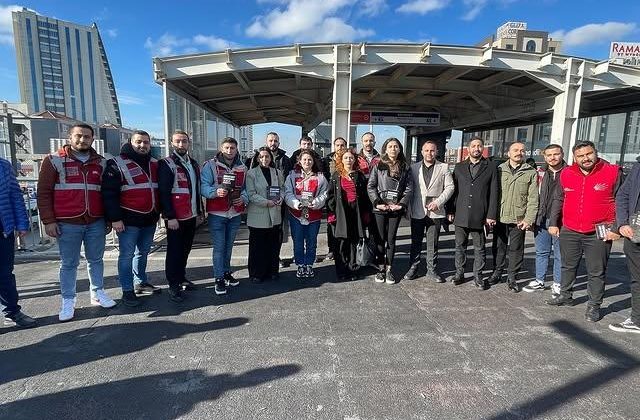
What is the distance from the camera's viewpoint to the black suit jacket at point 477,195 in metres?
4.23

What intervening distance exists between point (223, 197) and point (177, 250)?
30.6 inches

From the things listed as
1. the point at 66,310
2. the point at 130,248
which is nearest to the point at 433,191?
the point at 130,248

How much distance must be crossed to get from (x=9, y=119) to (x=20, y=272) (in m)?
2.60

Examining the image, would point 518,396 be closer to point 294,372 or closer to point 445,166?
point 294,372

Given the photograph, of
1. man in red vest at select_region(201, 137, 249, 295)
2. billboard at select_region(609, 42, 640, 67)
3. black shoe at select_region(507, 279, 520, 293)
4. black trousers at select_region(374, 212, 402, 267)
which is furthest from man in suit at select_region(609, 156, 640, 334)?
billboard at select_region(609, 42, 640, 67)

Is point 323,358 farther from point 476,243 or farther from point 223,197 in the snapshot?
point 476,243

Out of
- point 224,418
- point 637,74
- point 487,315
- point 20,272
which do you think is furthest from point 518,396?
point 637,74

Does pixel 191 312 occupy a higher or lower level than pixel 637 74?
lower

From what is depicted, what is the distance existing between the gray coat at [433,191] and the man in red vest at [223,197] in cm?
216

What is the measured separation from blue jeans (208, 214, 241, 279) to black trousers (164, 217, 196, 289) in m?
0.23

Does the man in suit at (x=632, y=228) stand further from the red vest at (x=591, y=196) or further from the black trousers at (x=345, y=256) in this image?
the black trousers at (x=345, y=256)

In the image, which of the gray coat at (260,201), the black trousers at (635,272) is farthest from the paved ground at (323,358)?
the gray coat at (260,201)

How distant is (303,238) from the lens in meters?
4.76

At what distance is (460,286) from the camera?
4496 millimetres
